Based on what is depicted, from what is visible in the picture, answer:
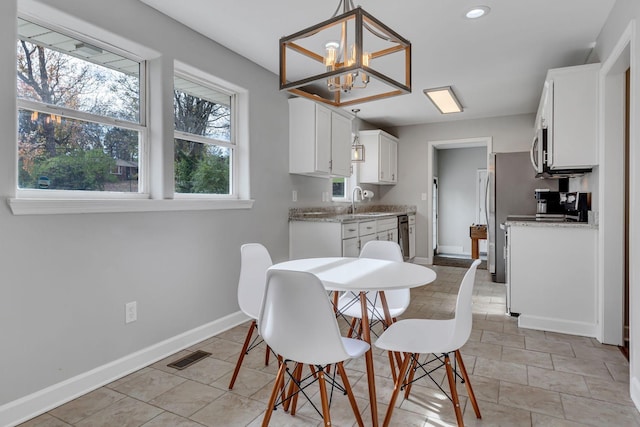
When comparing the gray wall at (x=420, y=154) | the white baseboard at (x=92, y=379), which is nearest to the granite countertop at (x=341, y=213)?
the gray wall at (x=420, y=154)

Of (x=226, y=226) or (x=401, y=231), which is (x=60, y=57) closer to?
(x=226, y=226)

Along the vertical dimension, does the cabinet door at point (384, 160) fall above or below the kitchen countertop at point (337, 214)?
above

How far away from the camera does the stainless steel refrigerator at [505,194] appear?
486cm

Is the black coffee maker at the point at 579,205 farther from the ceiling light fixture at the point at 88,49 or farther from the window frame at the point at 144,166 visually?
the ceiling light fixture at the point at 88,49

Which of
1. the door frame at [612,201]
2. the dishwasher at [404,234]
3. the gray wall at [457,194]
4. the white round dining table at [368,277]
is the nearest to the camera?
the white round dining table at [368,277]

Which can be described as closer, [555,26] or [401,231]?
[555,26]

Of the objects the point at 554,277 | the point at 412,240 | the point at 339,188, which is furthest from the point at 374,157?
the point at 554,277

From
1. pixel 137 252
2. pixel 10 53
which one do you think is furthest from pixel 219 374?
pixel 10 53

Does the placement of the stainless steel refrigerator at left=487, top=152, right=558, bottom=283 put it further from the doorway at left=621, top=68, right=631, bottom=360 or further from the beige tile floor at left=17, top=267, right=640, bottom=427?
the beige tile floor at left=17, top=267, right=640, bottom=427

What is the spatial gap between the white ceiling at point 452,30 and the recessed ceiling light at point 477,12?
0.04 meters

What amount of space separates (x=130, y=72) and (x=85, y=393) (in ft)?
6.67

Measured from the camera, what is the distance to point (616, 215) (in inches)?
106

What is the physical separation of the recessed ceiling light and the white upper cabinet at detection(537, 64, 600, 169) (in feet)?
2.91

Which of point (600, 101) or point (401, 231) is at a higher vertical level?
point (600, 101)
